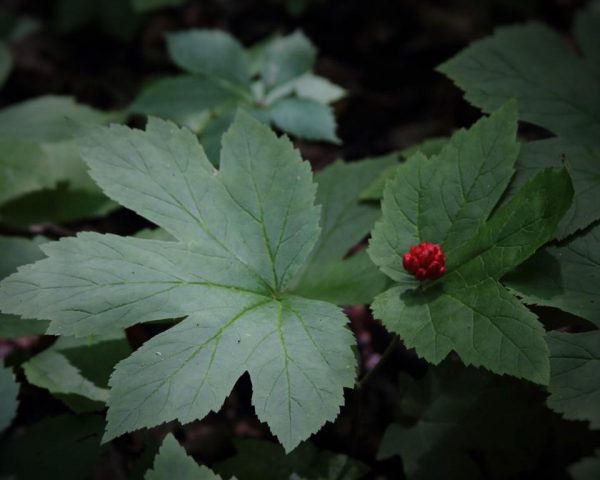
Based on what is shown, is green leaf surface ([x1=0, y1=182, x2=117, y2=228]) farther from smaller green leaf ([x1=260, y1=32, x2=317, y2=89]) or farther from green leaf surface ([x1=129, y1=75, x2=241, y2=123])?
smaller green leaf ([x1=260, y1=32, x2=317, y2=89])

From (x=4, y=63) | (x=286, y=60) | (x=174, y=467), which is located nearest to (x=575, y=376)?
(x=174, y=467)

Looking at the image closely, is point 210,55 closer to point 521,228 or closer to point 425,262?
point 425,262

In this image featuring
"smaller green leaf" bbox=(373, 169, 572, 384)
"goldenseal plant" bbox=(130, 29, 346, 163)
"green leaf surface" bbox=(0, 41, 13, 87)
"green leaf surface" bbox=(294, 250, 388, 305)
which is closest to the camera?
"smaller green leaf" bbox=(373, 169, 572, 384)

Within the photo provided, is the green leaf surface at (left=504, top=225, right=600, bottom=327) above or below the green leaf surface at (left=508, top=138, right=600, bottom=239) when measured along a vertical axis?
below

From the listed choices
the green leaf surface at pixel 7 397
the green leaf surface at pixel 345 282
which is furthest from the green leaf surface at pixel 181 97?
the green leaf surface at pixel 7 397

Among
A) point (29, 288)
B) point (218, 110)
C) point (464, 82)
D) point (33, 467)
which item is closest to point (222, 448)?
point (33, 467)

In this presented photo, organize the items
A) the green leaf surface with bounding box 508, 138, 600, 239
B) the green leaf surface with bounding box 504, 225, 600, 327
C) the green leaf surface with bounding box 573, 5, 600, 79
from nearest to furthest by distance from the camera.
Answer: the green leaf surface with bounding box 504, 225, 600, 327 < the green leaf surface with bounding box 508, 138, 600, 239 < the green leaf surface with bounding box 573, 5, 600, 79

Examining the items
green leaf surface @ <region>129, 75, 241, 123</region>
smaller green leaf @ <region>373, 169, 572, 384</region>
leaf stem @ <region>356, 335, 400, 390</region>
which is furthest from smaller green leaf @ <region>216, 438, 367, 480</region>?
green leaf surface @ <region>129, 75, 241, 123</region>

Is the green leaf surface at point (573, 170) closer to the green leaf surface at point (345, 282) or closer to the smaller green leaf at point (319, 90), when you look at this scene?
the green leaf surface at point (345, 282)

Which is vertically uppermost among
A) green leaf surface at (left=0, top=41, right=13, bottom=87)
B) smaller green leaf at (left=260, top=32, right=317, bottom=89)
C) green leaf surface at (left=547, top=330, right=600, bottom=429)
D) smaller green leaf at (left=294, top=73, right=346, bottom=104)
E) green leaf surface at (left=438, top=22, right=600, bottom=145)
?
green leaf surface at (left=438, top=22, right=600, bottom=145)
